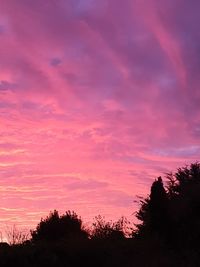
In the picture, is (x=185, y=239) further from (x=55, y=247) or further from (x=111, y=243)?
(x=55, y=247)

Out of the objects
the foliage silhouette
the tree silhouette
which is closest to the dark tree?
the foliage silhouette

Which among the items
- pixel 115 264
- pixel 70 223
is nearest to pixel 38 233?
pixel 70 223

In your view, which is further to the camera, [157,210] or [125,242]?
[157,210]

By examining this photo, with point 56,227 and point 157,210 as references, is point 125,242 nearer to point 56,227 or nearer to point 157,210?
point 157,210

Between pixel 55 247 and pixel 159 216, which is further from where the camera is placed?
pixel 159 216

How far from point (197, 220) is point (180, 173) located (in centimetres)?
1590

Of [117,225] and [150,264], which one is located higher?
[117,225]

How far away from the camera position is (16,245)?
31.3 metres

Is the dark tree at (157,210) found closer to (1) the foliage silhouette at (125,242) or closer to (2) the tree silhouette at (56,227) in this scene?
(1) the foliage silhouette at (125,242)

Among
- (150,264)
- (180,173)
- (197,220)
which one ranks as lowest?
(150,264)

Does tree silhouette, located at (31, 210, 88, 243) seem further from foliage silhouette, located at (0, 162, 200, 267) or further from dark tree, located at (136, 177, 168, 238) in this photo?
dark tree, located at (136, 177, 168, 238)

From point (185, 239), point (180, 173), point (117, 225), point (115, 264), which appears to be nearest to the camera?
point (115, 264)

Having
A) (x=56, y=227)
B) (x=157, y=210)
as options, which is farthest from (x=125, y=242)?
(x=56, y=227)

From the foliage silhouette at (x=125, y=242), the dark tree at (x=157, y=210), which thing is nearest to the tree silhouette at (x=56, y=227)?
the foliage silhouette at (x=125, y=242)
